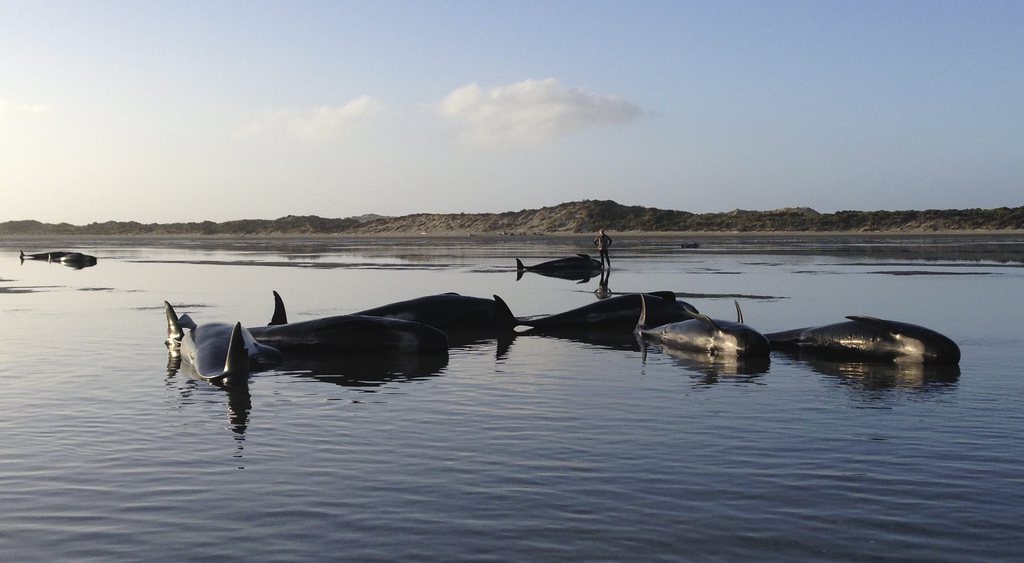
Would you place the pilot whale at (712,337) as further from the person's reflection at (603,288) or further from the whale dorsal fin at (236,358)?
the person's reflection at (603,288)

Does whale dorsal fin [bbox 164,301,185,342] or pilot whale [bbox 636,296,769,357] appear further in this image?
whale dorsal fin [bbox 164,301,185,342]

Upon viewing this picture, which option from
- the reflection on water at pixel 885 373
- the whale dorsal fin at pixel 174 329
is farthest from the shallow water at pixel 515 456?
the whale dorsal fin at pixel 174 329

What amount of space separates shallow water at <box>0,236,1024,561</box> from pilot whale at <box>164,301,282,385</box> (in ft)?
1.16

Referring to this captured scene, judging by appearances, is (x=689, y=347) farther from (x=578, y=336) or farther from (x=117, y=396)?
(x=117, y=396)

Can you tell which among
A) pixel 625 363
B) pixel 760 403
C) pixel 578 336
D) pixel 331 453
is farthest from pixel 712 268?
pixel 331 453

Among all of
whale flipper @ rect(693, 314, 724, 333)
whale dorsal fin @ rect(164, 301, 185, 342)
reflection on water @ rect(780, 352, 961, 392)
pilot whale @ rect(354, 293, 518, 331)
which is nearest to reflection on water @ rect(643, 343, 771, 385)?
whale flipper @ rect(693, 314, 724, 333)

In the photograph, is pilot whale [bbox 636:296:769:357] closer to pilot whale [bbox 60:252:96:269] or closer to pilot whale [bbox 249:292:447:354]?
pilot whale [bbox 249:292:447:354]

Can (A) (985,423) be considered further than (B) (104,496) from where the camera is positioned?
Yes

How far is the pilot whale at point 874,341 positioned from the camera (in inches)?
605

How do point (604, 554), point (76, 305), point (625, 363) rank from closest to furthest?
point (604, 554), point (625, 363), point (76, 305)

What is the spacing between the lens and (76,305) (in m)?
27.8

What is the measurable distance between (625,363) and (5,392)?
9.14 metres

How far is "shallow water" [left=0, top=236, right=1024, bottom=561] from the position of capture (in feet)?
23.0

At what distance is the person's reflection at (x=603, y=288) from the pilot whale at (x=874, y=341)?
12.1 meters
